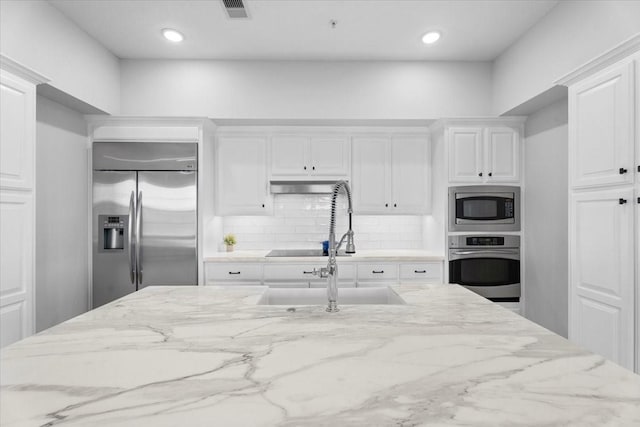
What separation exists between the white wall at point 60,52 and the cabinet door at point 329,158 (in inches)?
77.5

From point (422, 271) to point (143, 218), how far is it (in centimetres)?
265

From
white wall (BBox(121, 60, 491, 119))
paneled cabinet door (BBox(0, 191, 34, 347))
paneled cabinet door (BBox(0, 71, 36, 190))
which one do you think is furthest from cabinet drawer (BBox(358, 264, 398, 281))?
paneled cabinet door (BBox(0, 71, 36, 190))

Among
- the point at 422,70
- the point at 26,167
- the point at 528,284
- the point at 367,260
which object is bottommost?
the point at 528,284

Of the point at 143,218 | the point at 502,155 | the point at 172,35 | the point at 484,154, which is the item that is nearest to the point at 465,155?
the point at 484,154

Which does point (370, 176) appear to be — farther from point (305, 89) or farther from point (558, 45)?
point (558, 45)

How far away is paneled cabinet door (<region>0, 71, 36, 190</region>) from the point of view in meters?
2.18

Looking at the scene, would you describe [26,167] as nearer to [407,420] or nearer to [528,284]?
[407,420]

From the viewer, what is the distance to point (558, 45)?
9.11 ft

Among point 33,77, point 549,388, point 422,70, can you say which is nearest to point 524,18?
point 422,70

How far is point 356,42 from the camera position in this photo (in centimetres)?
334

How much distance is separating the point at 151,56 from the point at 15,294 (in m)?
2.43

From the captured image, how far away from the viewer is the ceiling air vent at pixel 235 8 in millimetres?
2715

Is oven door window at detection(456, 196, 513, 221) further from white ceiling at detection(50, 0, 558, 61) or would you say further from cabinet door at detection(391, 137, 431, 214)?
white ceiling at detection(50, 0, 558, 61)

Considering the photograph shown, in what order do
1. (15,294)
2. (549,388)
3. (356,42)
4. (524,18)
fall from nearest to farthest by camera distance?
(549,388) → (15,294) → (524,18) → (356,42)
